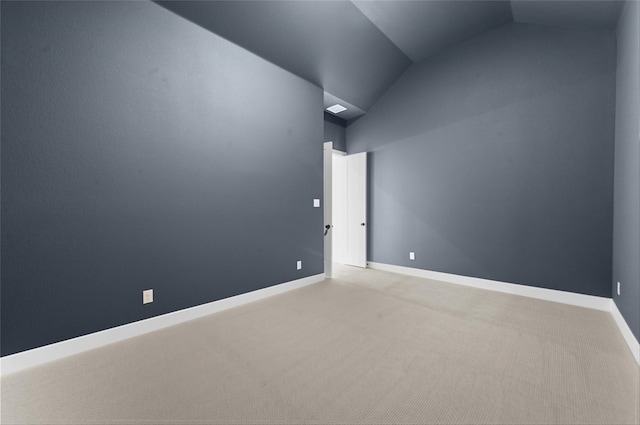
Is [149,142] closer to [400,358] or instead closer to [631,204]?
[400,358]

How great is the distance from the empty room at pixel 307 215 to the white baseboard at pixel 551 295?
1.1 inches

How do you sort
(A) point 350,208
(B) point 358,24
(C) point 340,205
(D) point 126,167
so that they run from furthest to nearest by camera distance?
(C) point 340,205 → (A) point 350,208 → (B) point 358,24 → (D) point 126,167

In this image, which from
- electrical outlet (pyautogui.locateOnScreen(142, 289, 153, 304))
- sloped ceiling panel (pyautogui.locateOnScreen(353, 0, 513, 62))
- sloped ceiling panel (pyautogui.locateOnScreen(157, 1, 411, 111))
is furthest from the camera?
sloped ceiling panel (pyautogui.locateOnScreen(353, 0, 513, 62))

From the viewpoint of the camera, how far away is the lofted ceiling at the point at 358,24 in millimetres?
2826

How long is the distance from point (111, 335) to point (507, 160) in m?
4.65

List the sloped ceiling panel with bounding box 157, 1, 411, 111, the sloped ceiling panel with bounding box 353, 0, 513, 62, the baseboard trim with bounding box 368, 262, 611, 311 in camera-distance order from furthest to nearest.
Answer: the sloped ceiling panel with bounding box 353, 0, 513, 62, the baseboard trim with bounding box 368, 262, 611, 311, the sloped ceiling panel with bounding box 157, 1, 411, 111

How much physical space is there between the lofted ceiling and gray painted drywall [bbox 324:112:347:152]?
866 mm

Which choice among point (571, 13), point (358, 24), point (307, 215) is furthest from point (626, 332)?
point (358, 24)

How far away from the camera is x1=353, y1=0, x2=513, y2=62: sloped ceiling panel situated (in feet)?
10.7

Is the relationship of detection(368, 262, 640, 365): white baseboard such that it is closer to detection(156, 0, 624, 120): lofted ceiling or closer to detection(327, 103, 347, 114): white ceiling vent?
detection(156, 0, 624, 120): lofted ceiling

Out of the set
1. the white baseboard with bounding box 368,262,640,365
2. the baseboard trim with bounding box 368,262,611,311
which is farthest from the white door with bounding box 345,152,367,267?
the white baseboard with bounding box 368,262,640,365

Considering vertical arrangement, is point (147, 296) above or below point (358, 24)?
below

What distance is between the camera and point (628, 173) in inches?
92.0

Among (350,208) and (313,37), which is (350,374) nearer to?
(313,37)
